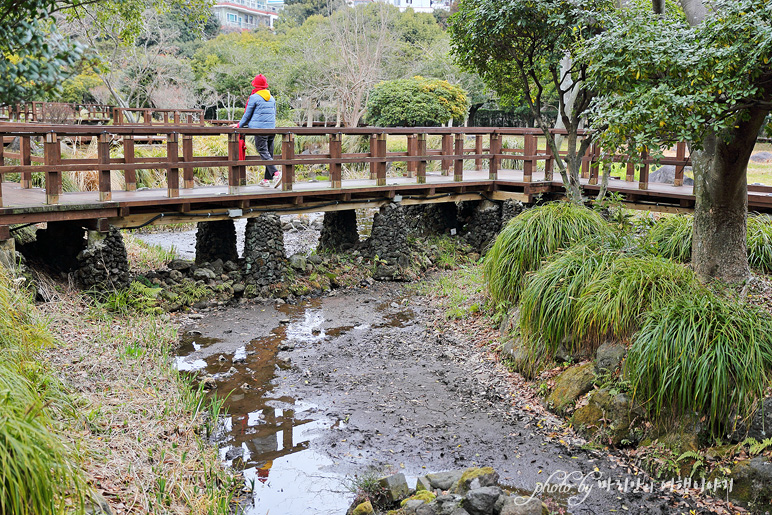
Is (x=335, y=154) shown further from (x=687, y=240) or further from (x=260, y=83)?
(x=687, y=240)

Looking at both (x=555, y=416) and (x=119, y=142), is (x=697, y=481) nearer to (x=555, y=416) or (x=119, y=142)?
(x=555, y=416)

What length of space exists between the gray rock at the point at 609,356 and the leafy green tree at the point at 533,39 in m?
3.68

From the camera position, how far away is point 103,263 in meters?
9.59

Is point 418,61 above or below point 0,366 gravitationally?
above

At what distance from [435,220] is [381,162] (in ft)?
9.36

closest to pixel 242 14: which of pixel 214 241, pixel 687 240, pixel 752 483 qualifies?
pixel 214 241

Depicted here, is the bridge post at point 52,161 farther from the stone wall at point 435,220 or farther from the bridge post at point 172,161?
the stone wall at point 435,220

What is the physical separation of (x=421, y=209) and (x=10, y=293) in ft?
33.1

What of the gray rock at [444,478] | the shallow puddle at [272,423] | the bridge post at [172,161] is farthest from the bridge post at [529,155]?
the gray rock at [444,478]

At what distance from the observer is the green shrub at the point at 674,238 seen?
851cm

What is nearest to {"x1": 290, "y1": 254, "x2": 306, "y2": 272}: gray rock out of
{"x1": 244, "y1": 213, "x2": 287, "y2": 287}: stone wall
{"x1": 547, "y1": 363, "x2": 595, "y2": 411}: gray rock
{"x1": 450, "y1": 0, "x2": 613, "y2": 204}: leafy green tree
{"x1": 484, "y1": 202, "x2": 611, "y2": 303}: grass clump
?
{"x1": 244, "y1": 213, "x2": 287, "y2": 287}: stone wall

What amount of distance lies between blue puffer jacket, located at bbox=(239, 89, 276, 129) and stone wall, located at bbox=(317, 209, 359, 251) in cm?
236

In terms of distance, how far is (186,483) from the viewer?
5.02 m

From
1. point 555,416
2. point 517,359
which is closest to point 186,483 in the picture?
point 555,416
